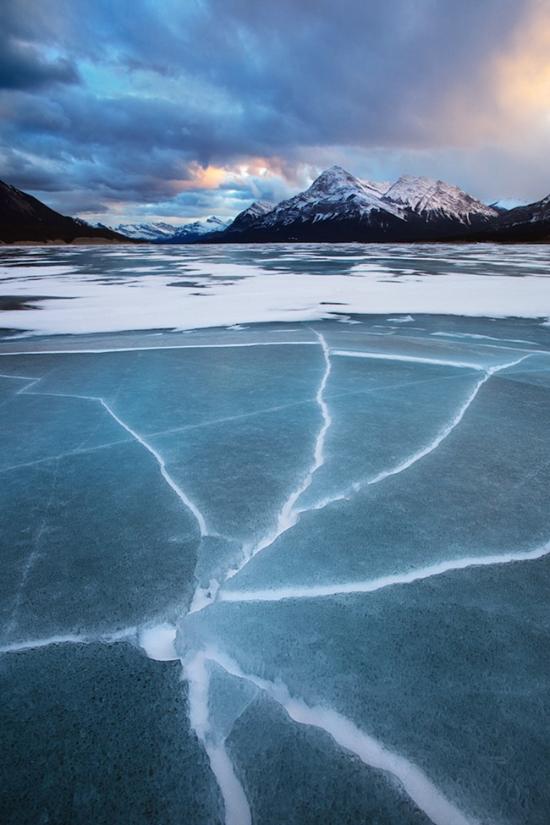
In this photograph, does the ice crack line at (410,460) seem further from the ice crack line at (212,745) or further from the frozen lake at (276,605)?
the ice crack line at (212,745)

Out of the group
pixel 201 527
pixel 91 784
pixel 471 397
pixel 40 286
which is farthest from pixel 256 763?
pixel 40 286

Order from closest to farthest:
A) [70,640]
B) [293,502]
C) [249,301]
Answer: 1. [70,640]
2. [293,502]
3. [249,301]

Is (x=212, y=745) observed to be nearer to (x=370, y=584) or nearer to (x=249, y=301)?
(x=370, y=584)

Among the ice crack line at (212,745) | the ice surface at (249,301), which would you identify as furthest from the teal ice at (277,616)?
the ice surface at (249,301)

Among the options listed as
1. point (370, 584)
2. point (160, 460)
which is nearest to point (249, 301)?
point (160, 460)

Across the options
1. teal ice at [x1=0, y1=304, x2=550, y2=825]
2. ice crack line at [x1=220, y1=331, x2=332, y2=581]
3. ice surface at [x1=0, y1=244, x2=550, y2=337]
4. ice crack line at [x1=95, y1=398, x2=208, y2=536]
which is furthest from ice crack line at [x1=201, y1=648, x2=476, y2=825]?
ice surface at [x1=0, y1=244, x2=550, y2=337]

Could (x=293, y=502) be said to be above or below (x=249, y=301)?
above

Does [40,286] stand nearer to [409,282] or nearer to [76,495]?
[409,282]

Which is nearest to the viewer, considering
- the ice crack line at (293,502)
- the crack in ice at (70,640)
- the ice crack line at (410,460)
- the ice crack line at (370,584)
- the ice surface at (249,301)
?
the crack in ice at (70,640)
